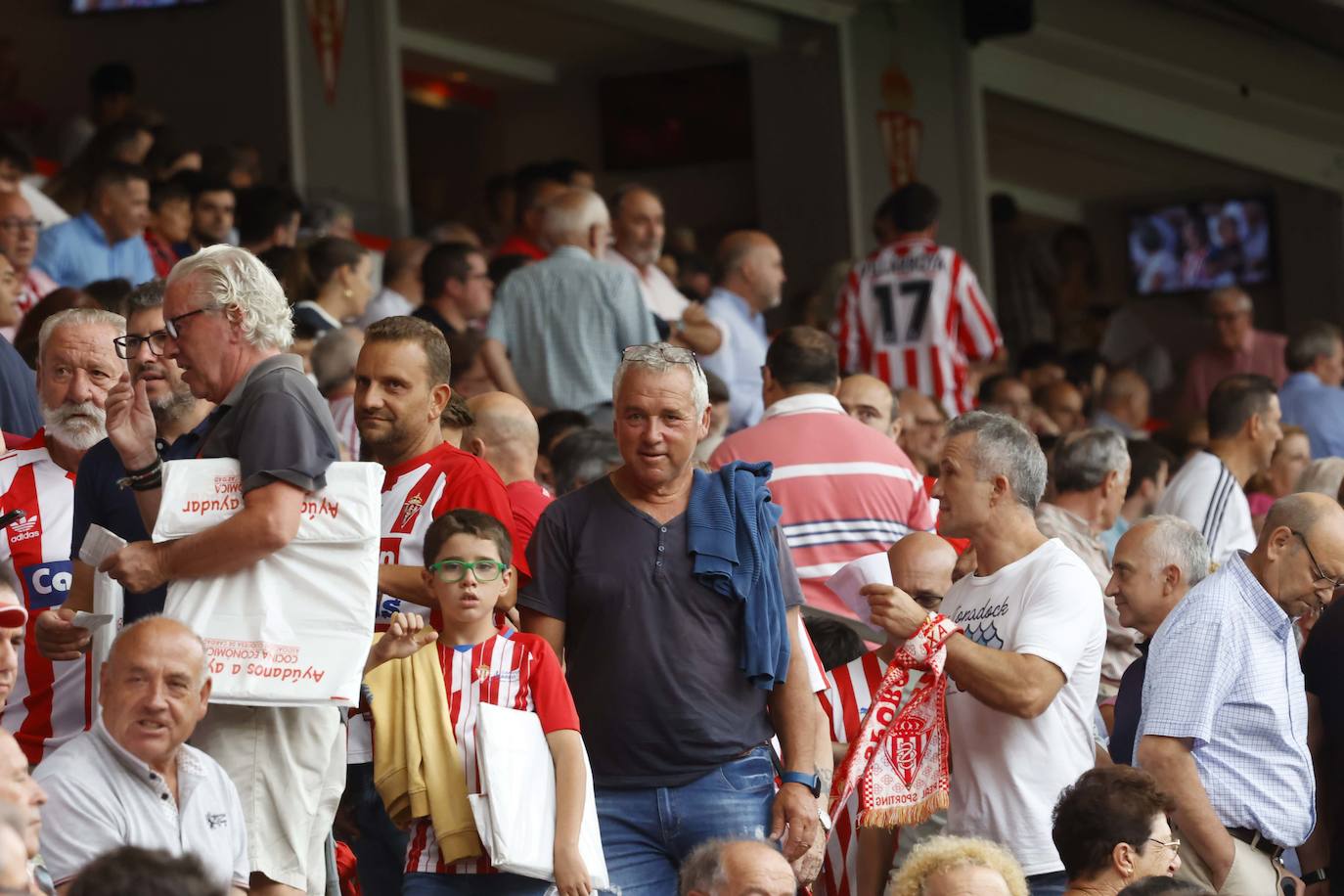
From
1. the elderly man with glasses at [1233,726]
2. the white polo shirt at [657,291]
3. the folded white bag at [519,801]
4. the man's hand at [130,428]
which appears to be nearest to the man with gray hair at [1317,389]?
the white polo shirt at [657,291]

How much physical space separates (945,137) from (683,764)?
43.4 feet

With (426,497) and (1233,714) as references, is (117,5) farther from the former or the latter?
(1233,714)

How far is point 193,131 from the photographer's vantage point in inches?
585

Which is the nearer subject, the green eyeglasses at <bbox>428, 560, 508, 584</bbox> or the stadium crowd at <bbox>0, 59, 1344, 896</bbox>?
the stadium crowd at <bbox>0, 59, 1344, 896</bbox>

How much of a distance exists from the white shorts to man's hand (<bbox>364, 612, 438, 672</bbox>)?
0.32 m

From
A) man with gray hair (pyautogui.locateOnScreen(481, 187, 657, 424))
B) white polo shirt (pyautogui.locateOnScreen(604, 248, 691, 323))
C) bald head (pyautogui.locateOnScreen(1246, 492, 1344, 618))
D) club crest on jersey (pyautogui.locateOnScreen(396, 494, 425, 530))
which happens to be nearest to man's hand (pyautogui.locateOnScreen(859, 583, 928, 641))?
club crest on jersey (pyautogui.locateOnScreen(396, 494, 425, 530))

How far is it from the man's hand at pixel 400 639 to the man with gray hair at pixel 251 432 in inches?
11.4

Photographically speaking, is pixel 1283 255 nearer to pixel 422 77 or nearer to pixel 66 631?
pixel 422 77

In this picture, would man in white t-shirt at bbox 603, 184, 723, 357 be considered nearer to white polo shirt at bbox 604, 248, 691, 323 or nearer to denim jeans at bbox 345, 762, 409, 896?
white polo shirt at bbox 604, 248, 691, 323

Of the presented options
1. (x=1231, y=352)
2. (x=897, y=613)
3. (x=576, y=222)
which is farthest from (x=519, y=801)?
(x=1231, y=352)

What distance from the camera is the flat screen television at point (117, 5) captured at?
15141mm

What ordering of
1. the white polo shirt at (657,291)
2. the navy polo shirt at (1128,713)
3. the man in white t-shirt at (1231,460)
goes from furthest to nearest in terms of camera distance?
the white polo shirt at (657,291)
the man in white t-shirt at (1231,460)
the navy polo shirt at (1128,713)

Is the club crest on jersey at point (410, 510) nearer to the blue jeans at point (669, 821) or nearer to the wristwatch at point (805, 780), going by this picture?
the blue jeans at point (669, 821)

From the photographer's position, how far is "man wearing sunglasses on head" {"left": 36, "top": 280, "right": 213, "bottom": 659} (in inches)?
172
